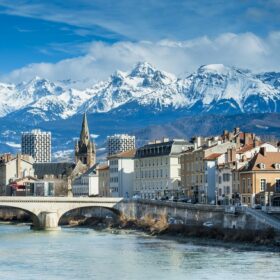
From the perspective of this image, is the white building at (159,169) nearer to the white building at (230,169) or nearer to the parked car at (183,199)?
the parked car at (183,199)

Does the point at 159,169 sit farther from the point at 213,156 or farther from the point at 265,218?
the point at 265,218

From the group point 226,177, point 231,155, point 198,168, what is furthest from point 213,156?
point 226,177

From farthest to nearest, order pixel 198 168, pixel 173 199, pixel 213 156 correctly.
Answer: pixel 173 199
pixel 198 168
pixel 213 156

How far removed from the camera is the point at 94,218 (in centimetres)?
13862

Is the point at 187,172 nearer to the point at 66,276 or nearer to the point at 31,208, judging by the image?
the point at 31,208

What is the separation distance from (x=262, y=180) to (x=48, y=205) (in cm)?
3322

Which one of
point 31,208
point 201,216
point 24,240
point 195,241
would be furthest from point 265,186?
point 31,208

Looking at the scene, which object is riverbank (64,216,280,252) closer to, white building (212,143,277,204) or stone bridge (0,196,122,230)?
stone bridge (0,196,122,230)

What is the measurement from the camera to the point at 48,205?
124750mm

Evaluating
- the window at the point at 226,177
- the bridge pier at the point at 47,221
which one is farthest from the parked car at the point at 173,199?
the bridge pier at the point at 47,221

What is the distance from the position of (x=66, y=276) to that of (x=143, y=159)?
8186 centimetres

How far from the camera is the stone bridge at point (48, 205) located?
401 feet

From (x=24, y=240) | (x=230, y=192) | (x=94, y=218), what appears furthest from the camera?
(x=94, y=218)

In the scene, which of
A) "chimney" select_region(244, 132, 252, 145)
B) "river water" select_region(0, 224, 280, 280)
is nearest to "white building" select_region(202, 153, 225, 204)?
"chimney" select_region(244, 132, 252, 145)
